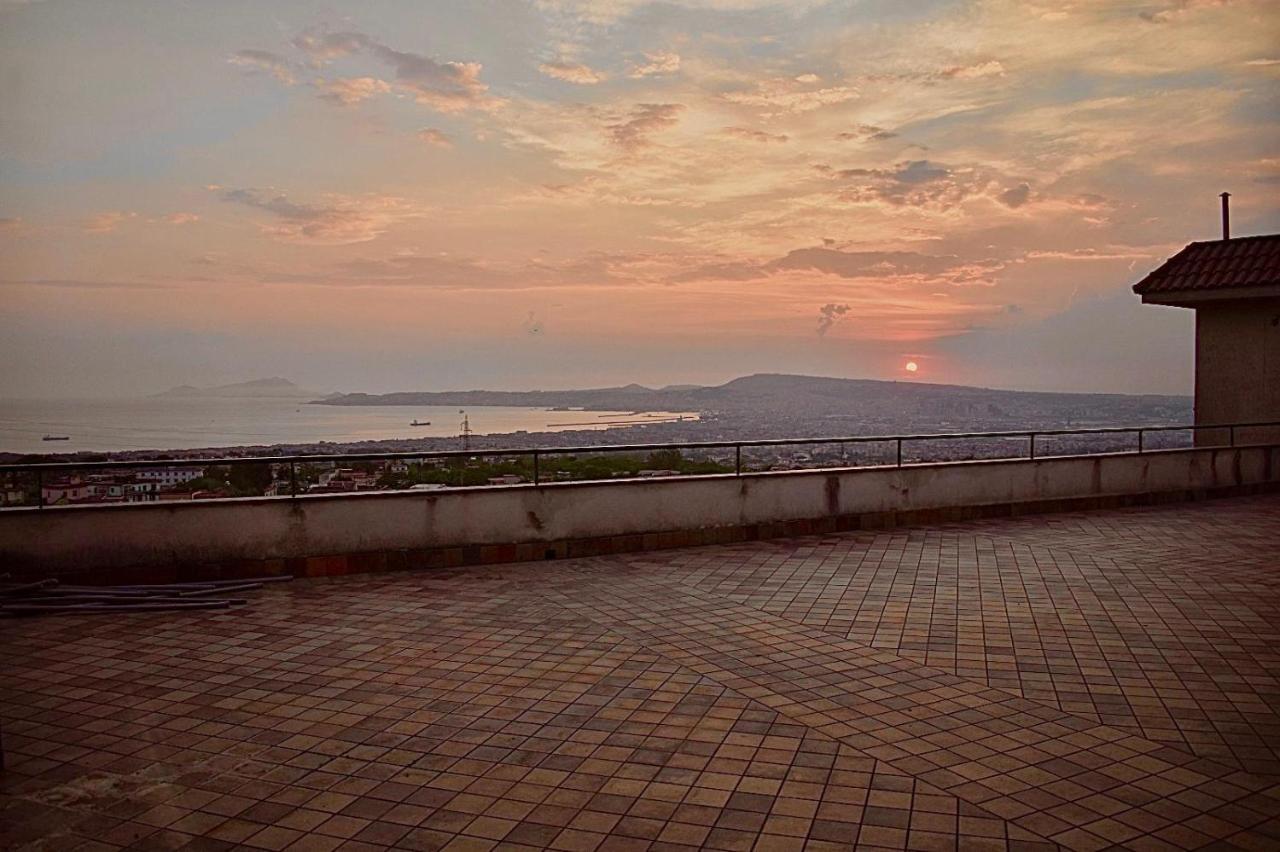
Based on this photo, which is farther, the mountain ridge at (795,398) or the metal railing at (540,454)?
the mountain ridge at (795,398)

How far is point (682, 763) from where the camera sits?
414 centimetres

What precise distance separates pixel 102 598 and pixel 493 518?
11.7 ft

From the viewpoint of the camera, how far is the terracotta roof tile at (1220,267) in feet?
48.2

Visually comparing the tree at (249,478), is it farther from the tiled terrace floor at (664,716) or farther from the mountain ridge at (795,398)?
the mountain ridge at (795,398)

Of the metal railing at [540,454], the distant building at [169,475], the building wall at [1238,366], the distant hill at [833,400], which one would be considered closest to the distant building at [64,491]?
the metal railing at [540,454]

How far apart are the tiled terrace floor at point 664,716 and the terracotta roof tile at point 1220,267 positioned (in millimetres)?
8466

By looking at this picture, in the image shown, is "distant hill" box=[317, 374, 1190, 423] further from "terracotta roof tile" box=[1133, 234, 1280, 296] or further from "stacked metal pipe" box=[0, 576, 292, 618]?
"stacked metal pipe" box=[0, 576, 292, 618]

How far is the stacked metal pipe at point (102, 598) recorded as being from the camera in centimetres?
714

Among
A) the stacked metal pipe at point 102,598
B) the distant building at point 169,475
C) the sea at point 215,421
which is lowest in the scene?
the stacked metal pipe at point 102,598

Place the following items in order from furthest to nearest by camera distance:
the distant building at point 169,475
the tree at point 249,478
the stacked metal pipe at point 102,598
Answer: the tree at point 249,478
the distant building at point 169,475
the stacked metal pipe at point 102,598

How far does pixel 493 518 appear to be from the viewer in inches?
366

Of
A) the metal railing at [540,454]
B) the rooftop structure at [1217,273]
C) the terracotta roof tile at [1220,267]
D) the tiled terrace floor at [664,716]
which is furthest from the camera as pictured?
the terracotta roof tile at [1220,267]

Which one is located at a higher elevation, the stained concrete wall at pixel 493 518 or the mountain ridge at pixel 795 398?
the mountain ridge at pixel 795 398

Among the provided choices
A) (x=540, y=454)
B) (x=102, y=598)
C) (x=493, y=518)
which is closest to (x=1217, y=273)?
(x=540, y=454)
